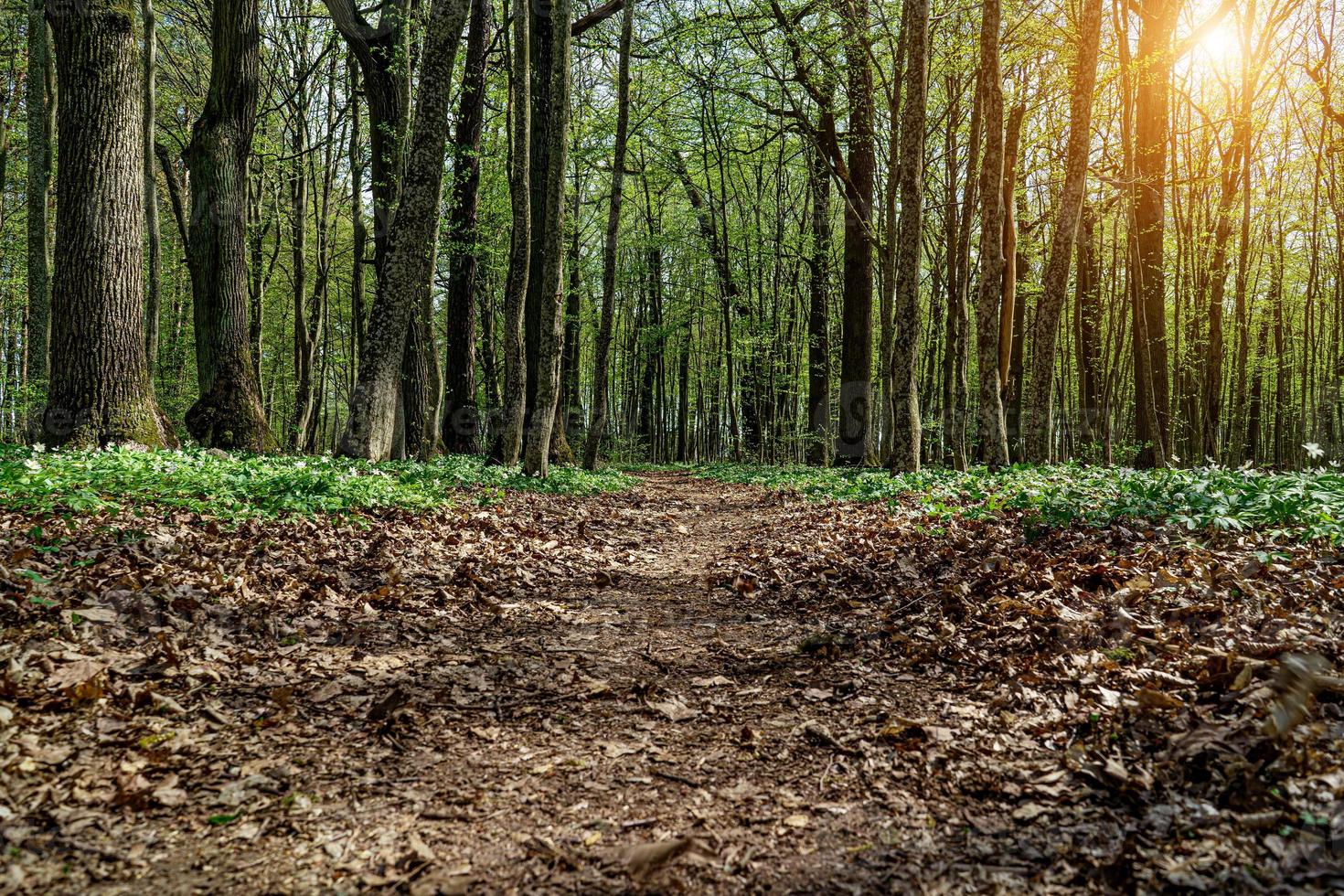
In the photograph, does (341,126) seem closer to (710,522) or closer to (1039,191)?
(710,522)

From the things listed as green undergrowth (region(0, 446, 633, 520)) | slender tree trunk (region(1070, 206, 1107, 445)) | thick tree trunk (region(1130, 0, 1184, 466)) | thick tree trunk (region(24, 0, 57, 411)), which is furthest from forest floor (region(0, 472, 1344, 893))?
slender tree trunk (region(1070, 206, 1107, 445))

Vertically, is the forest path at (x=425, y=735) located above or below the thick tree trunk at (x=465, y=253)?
below

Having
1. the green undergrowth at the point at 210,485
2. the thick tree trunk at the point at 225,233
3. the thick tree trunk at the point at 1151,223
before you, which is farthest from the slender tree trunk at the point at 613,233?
the thick tree trunk at the point at 1151,223

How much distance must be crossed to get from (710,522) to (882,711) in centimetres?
810

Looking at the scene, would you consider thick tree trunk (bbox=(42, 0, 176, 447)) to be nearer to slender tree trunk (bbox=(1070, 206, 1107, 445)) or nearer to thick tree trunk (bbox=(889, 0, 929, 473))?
thick tree trunk (bbox=(889, 0, 929, 473))

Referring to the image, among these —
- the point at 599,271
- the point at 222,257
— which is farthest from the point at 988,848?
the point at 599,271

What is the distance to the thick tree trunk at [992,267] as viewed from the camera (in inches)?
443

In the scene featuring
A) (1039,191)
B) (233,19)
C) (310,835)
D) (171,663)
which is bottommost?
(310,835)

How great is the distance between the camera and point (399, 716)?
3.28 metres

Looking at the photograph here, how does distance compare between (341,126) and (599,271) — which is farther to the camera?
(599,271)

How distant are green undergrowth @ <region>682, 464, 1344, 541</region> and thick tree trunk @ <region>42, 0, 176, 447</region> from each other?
33.2 feet

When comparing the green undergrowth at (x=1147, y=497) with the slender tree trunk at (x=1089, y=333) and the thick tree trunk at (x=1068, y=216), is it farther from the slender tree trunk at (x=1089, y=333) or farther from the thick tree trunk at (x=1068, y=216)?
the slender tree trunk at (x=1089, y=333)

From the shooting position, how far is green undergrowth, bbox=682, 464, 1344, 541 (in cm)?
521

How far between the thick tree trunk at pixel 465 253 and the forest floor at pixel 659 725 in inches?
406
